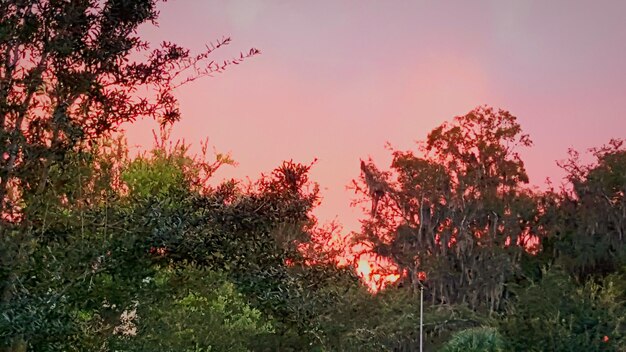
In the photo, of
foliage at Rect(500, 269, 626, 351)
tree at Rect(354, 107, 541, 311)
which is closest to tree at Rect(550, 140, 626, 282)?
tree at Rect(354, 107, 541, 311)

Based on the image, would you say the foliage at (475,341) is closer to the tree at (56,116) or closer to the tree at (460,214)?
the tree at (460,214)

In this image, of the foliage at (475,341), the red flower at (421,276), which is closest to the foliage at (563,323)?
the foliage at (475,341)

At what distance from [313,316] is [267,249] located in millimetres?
934

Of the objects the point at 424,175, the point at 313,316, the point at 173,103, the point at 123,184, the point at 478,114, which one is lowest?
the point at 313,316

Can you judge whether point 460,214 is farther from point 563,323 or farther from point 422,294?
point 563,323

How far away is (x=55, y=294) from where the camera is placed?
9.23 metres

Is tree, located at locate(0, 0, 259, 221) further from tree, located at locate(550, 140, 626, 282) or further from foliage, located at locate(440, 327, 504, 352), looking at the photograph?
tree, located at locate(550, 140, 626, 282)

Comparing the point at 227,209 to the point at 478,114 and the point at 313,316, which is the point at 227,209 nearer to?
the point at 313,316

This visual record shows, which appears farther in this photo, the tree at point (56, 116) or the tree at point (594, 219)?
the tree at point (594, 219)

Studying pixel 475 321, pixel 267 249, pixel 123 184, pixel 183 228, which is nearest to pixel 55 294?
pixel 183 228

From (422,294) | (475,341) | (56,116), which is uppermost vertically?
(422,294)

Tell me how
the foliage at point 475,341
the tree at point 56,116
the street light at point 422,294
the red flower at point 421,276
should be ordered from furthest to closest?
the red flower at point 421,276
the street light at point 422,294
the foliage at point 475,341
the tree at point 56,116

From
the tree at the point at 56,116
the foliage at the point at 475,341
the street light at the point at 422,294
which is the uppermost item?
the street light at the point at 422,294

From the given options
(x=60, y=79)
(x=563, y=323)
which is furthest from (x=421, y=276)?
(x=60, y=79)
